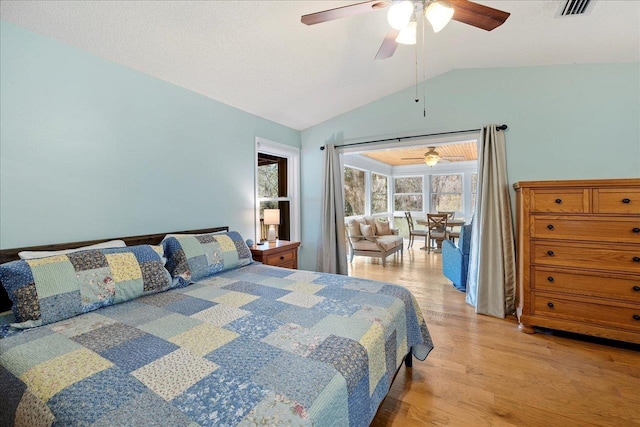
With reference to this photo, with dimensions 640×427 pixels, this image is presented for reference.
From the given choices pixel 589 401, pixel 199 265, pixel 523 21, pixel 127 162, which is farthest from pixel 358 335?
pixel 523 21

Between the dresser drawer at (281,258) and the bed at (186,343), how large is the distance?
0.90 meters

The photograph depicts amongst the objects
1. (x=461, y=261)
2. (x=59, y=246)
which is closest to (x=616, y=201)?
(x=461, y=261)

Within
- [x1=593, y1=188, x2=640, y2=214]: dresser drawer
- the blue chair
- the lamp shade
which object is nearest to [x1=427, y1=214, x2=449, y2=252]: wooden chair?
the blue chair

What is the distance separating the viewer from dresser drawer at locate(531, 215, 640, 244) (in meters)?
2.24

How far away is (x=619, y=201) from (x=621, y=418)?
1555 mm

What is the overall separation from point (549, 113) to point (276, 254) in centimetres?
315

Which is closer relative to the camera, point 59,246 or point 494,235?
point 59,246

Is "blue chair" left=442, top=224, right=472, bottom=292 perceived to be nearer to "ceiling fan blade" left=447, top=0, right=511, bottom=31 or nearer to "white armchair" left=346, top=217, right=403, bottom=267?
"white armchair" left=346, top=217, right=403, bottom=267

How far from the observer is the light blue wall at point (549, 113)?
8.74 ft

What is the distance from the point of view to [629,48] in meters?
2.40

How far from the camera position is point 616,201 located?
226cm

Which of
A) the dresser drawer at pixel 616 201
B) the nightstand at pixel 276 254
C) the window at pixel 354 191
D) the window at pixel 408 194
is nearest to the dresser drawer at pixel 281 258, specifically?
the nightstand at pixel 276 254

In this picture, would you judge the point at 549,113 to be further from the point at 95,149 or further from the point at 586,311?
the point at 95,149

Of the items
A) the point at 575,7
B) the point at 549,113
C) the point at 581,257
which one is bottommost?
the point at 581,257
